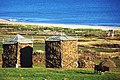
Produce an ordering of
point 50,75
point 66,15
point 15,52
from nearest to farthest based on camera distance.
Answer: point 50,75
point 15,52
point 66,15

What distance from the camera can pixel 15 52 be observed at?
2502 centimetres

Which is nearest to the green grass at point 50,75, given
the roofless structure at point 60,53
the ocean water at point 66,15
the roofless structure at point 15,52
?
the roofless structure at point 60,53

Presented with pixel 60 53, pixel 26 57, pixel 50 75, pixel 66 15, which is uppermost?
pixel 66 15

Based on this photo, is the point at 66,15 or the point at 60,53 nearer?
the point at 60,53

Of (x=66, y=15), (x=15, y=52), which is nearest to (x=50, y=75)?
(x=15, y=52)

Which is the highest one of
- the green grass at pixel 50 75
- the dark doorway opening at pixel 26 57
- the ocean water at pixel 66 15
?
the ocean water at pixel 66 15

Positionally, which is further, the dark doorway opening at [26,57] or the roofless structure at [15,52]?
the dark doorway opening at [26,57]

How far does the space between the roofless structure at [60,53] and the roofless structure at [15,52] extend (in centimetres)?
116

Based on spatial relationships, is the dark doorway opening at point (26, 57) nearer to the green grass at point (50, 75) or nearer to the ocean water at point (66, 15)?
the green grass at point (50, 75)

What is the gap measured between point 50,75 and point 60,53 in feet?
11.9

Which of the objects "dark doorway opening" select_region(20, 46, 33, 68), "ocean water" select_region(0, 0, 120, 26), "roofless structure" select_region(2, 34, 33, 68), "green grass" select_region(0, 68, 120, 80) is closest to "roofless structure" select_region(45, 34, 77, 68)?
"dark doorway opening" select_region(20, 46, 33, 68)

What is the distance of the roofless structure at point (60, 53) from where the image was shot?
2462 centimetres

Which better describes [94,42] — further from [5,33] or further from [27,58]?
[27,58]

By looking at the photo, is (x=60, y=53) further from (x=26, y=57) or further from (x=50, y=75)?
(x=50, y=75)
